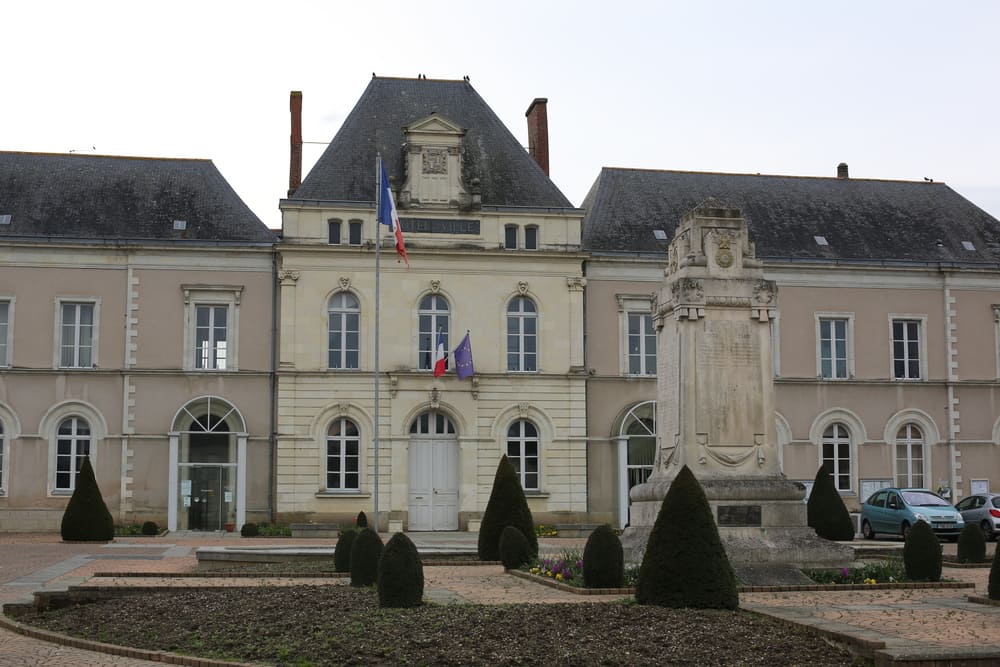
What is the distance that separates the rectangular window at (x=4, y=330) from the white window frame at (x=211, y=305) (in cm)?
494

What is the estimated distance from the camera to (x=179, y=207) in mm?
39500

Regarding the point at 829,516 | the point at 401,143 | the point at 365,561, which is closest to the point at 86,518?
the point at 401,143

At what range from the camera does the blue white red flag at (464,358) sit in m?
37.3

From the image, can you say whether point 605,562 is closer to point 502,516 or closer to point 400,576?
point 400,576

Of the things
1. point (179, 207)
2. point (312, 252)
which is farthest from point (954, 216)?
point (179, 207)

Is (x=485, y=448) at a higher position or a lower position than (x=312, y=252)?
lower

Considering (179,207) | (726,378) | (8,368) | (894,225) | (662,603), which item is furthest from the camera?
(894,225)

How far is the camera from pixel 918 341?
138 feet

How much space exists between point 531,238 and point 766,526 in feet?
69.1

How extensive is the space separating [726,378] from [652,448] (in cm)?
2037

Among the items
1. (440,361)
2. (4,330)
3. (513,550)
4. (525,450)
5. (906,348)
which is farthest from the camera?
(906,348)

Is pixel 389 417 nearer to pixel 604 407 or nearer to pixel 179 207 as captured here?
pixel 604 407

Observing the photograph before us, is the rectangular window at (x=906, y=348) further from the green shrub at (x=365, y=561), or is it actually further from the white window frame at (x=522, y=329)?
the green shrub at (x=365, y=561)

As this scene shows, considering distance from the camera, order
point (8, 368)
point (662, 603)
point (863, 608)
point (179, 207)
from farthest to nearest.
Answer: point (179, 207)
point (8, 368)
point (863, 608)
point (662, 603)
